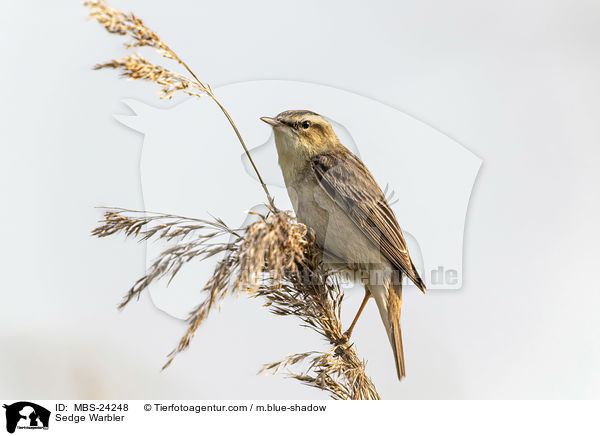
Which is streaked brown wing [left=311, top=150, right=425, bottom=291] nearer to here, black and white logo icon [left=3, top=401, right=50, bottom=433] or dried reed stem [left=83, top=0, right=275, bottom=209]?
dried reed stem [left=83, top=0, right=275, bottom=209]

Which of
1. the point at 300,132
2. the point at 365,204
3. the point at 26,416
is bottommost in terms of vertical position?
the point at 26,416

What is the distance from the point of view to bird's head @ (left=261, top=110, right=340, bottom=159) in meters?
1.70

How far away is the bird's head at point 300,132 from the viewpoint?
5.59 feet

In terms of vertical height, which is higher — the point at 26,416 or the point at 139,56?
the point at 139,56

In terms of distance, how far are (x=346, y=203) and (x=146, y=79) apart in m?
0.79

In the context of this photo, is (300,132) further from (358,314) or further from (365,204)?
(358,314)

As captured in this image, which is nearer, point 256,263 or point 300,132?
point 256,263

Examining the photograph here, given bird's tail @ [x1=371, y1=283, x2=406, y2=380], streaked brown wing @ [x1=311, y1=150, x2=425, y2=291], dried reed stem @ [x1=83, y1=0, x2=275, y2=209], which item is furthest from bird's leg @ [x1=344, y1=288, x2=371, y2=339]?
dried reed stem @ [x1=83, y1=0, x2=275, y2=209]

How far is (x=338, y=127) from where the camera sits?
1797 millimetres

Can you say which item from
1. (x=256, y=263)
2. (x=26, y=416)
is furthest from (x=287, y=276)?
(x=26, y=416)

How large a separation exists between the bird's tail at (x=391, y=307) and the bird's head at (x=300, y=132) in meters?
→ 0.54

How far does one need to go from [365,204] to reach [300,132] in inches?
13.5

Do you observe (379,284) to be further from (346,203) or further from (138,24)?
(138,24)

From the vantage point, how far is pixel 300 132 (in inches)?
68.2
